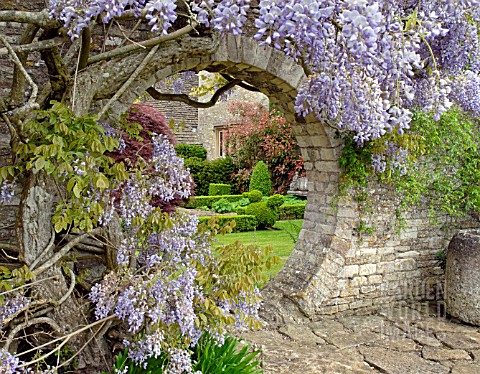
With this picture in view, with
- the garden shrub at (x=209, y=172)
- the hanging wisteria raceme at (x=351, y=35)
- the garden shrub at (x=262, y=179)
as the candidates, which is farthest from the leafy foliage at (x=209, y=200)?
the hanging wisteria raceme at (x=351, y=35)

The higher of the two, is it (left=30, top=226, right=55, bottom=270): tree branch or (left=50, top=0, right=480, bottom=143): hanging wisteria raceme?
(left=50, top=0, right=480, bottom=143): hanging wisteria raceme

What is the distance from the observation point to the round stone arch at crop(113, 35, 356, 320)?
4.12 m

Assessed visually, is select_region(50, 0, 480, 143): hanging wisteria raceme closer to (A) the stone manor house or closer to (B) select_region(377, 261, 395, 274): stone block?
(B) select_region(377, 261, 395, 274): stone block

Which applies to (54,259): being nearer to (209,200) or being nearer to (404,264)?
(404,264)

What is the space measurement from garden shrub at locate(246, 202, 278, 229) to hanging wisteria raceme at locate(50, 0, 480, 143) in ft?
20.4

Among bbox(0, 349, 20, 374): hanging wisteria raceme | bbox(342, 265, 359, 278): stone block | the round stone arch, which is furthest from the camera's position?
bbox(342, 265, 359, 278): stone block

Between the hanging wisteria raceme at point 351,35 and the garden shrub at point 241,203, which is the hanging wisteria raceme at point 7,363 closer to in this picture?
the hanging wisteria raceme at point 351,35

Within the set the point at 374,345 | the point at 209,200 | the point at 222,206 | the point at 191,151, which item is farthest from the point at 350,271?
the point at 191,151

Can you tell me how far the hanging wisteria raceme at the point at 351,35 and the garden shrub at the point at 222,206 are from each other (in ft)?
24.8

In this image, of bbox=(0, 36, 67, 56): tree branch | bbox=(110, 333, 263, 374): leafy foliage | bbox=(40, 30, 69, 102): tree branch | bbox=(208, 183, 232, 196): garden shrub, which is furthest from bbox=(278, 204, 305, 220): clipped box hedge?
bbox=(0, 36, 67, 56): tree branch

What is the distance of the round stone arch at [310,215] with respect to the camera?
4.12 m

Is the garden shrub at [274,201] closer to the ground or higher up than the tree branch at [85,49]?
closer to the ground

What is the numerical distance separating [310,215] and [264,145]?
724 centimetres

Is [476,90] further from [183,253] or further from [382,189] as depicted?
[183,253]
